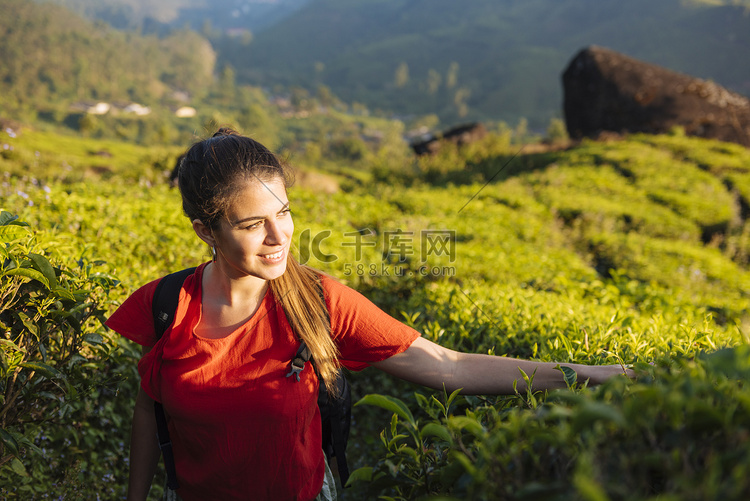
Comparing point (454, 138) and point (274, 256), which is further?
point (454, 138)

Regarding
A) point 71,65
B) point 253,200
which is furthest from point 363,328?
point 71,65

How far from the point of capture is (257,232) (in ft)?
5.65

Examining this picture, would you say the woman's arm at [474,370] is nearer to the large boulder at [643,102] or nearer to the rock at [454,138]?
the rock at [454,138]

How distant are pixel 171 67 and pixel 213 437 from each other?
181714 millimetres

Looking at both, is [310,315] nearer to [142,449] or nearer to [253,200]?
[253,200]

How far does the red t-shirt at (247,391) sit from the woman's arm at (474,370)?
63mm

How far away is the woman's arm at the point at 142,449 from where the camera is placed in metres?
1.84

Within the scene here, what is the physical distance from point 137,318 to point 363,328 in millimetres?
873

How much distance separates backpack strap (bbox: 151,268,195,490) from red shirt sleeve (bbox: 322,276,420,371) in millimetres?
573

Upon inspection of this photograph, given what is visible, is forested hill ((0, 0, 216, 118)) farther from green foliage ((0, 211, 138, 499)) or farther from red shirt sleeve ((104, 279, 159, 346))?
red shirt sleeve ((104, 279, 159, 346))

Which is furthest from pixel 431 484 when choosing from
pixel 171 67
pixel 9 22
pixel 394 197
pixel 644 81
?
pixel 171 67

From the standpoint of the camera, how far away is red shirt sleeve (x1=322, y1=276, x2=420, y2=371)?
172 cm

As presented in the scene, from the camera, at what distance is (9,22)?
109438 millimetres

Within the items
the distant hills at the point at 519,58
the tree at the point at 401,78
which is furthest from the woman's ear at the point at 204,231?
the tree at the point at 401,78
